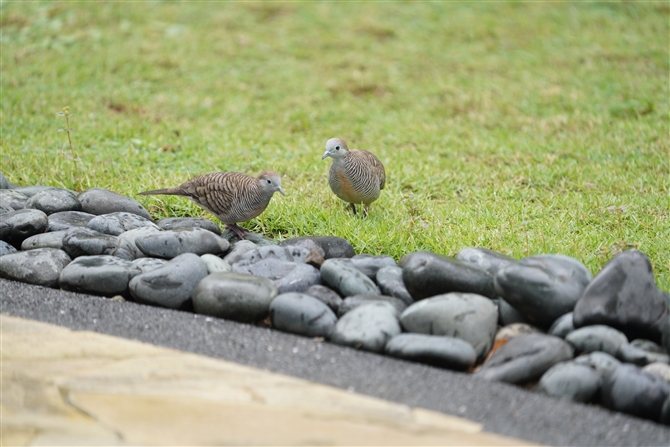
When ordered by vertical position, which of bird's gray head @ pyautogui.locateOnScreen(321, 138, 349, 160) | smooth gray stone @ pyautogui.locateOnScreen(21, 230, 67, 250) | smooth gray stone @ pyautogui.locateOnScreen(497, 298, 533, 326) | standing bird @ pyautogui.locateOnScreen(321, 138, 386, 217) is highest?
bird's gray head @ pyautogui.locateOnScreen(321, 138, 349, 160)

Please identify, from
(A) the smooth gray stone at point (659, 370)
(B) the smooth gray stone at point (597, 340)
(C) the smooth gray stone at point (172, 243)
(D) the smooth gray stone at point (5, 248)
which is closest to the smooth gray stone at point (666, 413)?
(A) the smooth gray stone at point (659, 370)

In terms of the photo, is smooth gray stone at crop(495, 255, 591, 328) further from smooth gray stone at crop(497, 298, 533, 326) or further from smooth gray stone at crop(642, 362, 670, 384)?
smooth gray stone at crop(642, 362, 670, 384)

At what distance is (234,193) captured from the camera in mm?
4840

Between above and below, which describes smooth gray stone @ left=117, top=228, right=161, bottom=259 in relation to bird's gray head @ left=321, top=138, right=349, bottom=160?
below

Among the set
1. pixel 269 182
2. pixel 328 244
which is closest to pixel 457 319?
pixel 328 244

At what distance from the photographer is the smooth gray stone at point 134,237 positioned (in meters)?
4.54

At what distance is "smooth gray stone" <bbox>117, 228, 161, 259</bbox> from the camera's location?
14.9 feet

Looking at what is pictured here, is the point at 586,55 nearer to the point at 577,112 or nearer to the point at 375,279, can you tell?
the point at 577,112

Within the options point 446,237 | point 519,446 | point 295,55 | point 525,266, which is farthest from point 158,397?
point 295,55

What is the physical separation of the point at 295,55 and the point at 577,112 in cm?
383

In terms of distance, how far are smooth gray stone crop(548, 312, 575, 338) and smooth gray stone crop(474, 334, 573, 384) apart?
0.16 meters

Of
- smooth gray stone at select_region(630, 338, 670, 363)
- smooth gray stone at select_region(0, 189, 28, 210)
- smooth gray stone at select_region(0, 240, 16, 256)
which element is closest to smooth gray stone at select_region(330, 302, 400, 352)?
smooth gray stone at select_region(630, 338, 670, 363)

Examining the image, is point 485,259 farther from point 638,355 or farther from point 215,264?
point 215,264

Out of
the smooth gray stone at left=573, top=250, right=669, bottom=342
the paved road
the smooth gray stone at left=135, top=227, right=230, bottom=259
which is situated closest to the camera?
the paved road
